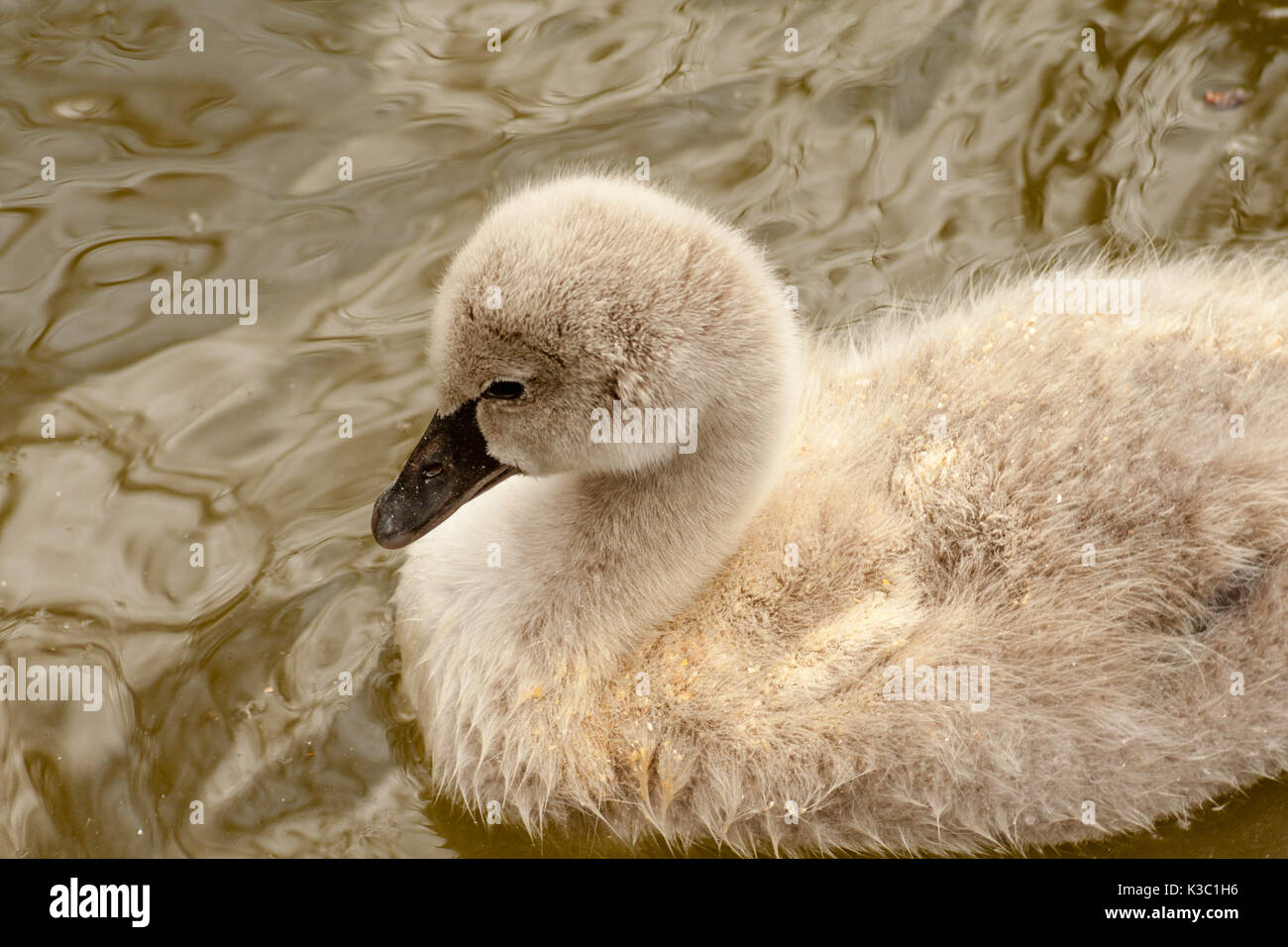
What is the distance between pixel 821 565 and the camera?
3230mm

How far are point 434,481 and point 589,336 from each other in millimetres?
549

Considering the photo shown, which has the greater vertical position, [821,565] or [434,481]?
[434,481]

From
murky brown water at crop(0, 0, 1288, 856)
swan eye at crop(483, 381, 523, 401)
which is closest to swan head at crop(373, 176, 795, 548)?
swan eye at crop(483, 381, 523, 401)

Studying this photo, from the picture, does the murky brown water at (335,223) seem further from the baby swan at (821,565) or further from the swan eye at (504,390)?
the swan eye at (504,390)

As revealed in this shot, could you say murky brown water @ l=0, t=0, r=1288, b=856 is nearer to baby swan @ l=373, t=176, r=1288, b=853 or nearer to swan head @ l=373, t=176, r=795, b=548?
baby swan @ l=373, t=176, r=1288, b=853

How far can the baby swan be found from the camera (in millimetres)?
3021

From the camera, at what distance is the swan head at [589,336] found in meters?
2.93

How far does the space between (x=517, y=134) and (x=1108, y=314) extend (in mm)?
2148

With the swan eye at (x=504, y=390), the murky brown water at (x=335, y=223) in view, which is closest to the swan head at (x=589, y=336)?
the swan eye at (x=504, y=390)

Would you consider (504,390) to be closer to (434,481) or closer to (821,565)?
(434,481)

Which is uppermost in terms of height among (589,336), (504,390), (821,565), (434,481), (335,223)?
(335,223)

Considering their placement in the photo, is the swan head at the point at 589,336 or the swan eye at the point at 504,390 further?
the swan eye at the point at 504,390

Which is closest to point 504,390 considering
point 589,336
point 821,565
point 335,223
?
point 589,336

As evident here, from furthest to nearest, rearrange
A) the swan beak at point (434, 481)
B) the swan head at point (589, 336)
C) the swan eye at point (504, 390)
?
the swan beak at point (434, 481)
the swan eye at point (504, 390)
the swan head at point (589, 336)
